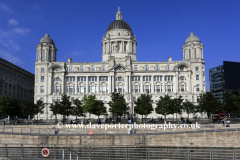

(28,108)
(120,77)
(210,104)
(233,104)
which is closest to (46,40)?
(120,77)

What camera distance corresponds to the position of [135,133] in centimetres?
3784

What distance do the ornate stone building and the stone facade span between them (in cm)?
1254

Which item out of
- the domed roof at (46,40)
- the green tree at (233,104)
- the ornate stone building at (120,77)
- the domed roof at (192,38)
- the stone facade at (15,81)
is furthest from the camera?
the domed roof at (46,40)

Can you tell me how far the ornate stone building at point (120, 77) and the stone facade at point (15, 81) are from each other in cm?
1254

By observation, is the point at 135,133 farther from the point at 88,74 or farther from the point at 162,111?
the point at 88,74

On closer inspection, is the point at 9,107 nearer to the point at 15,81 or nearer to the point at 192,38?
the point at 15,81

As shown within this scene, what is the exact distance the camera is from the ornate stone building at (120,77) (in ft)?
293

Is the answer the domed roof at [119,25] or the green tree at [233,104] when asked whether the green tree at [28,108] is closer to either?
the green tree at [233,104]

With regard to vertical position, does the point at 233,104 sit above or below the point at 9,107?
above

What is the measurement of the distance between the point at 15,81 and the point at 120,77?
45.5 m

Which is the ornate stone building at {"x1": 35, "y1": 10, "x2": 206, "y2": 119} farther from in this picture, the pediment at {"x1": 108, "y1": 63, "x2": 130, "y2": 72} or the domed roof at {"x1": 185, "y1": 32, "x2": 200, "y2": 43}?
the domed roof at {"x1": 185, "y1": 32, "x2": 200, "y2": 43}

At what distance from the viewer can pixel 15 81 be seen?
3981 inches

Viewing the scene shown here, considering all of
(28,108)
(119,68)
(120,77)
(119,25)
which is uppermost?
(119,25)

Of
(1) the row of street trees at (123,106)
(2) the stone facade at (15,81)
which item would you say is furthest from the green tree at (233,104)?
(2) the stone facade at (15,81)
